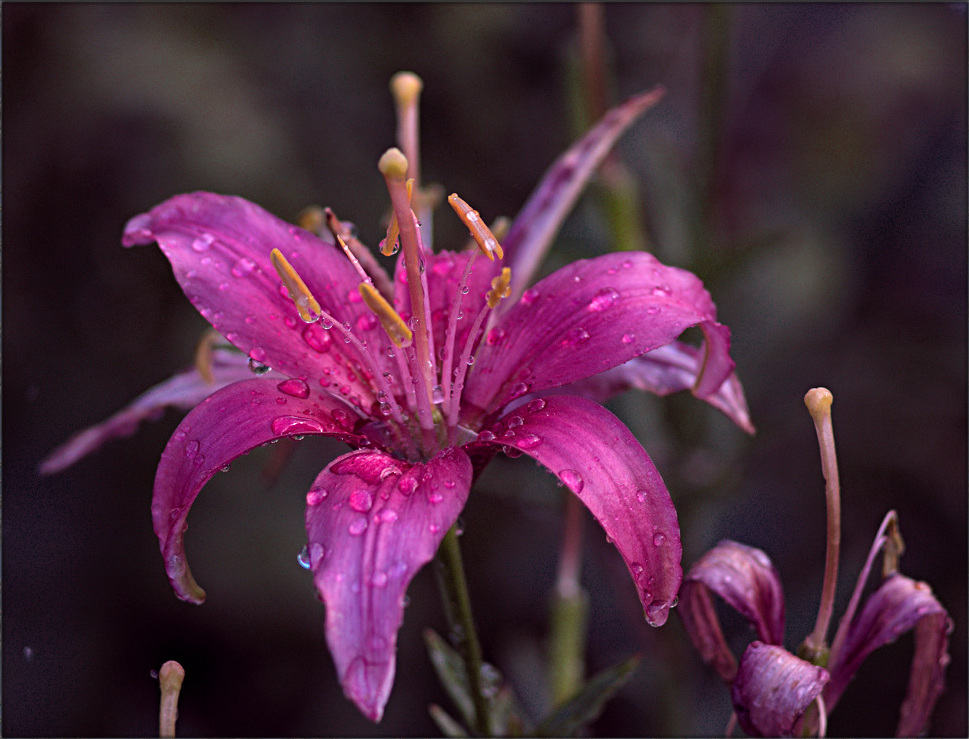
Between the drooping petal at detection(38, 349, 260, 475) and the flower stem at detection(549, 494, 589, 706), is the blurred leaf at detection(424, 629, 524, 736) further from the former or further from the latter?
the drooping petal at detection(38, 349, 260, 475)

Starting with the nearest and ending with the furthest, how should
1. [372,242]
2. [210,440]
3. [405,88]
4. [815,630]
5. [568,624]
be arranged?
[210,440] < [815,630] < [405,88] < [568,624] < [372,242]

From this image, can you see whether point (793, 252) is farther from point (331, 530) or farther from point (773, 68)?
point (331, 530)

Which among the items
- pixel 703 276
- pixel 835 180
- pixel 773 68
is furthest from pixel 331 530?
pixel 773 68

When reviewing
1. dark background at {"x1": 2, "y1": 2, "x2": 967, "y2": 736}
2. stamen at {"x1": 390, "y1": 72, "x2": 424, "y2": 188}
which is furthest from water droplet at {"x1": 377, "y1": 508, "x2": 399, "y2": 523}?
dark background at {"x1": 2, "y1": 2, "x2": 967, "y2": 736}

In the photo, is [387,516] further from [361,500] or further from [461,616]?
[461,616]

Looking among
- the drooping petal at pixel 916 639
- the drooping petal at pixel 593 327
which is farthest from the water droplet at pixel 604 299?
the drooping petal at pixel 916 639

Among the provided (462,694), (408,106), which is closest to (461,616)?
(462,694)

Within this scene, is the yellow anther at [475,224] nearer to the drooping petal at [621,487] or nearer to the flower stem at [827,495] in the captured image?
the drooping petal at [621,487]
